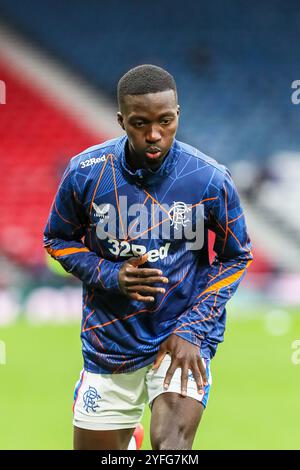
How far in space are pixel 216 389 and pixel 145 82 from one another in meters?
5.75

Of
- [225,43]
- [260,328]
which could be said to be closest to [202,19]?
[225,43]

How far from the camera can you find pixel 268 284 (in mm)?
15539

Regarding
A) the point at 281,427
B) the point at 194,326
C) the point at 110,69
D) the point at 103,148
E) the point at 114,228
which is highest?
the point at 110,69

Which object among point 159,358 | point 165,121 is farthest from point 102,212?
point 159,358

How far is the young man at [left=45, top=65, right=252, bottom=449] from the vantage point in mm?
4332

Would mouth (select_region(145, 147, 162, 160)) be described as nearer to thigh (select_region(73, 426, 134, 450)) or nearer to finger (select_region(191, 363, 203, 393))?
finger (select_region(191, 363, 203, 393))

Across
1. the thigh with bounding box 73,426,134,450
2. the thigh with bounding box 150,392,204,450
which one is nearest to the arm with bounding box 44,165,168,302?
the thigh with bounding box 150,392,204,450

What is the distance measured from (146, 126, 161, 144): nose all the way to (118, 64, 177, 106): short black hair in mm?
173

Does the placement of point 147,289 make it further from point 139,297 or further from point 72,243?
point 72,243

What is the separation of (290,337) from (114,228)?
809 cm

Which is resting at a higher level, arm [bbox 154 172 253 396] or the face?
the face
